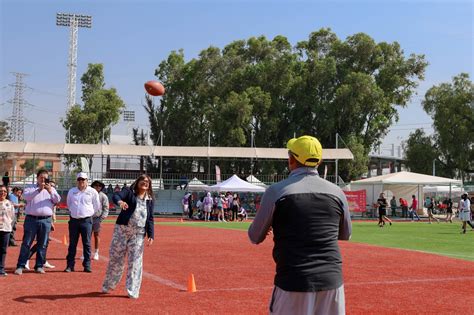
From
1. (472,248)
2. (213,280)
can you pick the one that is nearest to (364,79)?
(472,248)

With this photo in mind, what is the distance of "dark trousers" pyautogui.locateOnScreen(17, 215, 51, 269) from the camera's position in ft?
38.6

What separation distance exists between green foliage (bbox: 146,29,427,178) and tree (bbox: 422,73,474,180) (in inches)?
197

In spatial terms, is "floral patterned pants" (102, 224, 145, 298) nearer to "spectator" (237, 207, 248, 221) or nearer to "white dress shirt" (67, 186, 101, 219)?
"white dress shirt" (67, 186, 101, 219)

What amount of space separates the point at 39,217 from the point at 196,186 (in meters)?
33.9

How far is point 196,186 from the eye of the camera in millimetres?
45750

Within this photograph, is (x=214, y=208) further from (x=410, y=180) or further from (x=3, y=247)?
(x=3, y=247)

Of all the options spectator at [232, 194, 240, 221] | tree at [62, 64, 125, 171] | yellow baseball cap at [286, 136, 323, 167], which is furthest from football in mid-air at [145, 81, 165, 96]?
tree at [62, 64, 125, 171]

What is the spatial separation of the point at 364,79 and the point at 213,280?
49944mm

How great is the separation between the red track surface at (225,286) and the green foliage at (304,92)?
44092mm

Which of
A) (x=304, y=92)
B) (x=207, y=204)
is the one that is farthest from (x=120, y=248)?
(x=304, y=92)

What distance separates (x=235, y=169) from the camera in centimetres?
6262

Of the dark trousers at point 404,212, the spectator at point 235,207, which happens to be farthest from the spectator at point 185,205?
the dark trousers at point 404,212

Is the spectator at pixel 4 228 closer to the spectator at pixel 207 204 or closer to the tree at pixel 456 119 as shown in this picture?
the spectator at pixel 207 204

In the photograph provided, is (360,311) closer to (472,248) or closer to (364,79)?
(472,248)
